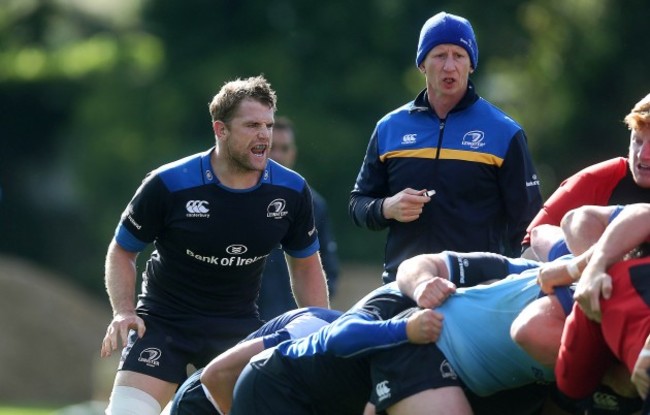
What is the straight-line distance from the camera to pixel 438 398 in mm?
5715

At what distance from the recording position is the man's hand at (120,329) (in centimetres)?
690

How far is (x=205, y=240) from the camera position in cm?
749

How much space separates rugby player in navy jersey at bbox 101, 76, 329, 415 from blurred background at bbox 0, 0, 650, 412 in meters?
16.4

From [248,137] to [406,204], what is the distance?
0.90m

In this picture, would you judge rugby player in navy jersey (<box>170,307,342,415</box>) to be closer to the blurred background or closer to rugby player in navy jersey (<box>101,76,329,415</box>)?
rugby player in navy jersey (<box>101,76,329,415</box>)

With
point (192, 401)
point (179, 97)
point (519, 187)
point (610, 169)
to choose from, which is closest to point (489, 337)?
point (610, 169)

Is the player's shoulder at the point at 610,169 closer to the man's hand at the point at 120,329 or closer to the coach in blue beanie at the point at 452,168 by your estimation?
the coach in blue beanie at the point at 452,168

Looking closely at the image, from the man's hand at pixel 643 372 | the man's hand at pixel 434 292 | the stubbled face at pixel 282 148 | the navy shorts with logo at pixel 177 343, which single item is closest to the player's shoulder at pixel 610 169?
the man's hand at pixel 434 292

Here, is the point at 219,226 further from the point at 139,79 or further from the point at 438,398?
the point at 139,79

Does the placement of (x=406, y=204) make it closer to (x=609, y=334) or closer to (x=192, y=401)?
(x=192, y=401)

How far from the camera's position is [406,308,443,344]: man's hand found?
5.81m

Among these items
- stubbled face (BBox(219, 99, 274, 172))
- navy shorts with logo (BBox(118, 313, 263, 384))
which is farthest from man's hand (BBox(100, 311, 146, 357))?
stubbled face (BBox(219, 99, 274, 172))

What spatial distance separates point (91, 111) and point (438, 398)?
30272 millimetres

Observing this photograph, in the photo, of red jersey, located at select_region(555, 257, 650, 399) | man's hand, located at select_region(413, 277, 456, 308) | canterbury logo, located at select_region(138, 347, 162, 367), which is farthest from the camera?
canterbury logo, located at select_region(138, 347, 162, 367)
